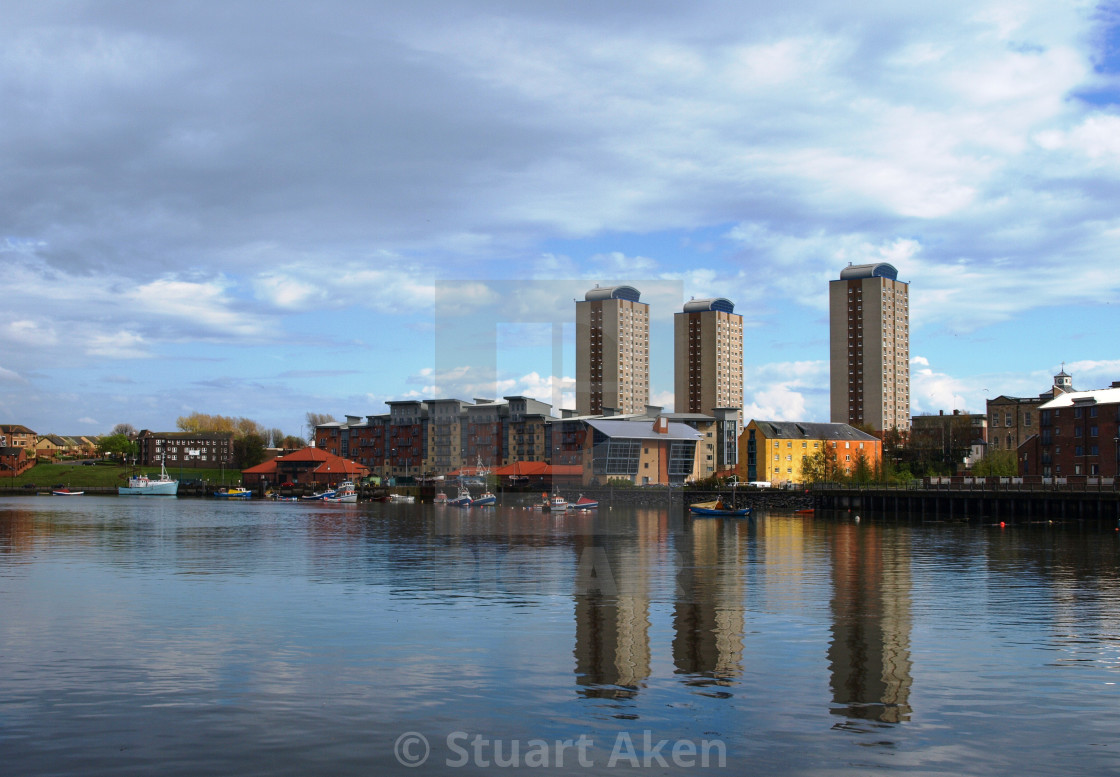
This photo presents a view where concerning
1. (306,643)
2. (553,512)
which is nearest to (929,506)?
(553,512)

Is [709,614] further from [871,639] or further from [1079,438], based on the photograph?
[1079,438]

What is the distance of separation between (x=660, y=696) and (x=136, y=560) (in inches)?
1645

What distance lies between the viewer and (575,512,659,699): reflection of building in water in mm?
22344

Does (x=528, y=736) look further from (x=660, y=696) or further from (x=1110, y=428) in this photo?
(x=1110, y=428)

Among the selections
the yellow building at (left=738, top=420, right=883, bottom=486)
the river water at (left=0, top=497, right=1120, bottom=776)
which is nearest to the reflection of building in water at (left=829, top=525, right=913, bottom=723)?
the river water at (left=0, top=497, right=1120, bottom=776)

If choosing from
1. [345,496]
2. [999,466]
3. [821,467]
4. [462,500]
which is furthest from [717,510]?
[345,496]

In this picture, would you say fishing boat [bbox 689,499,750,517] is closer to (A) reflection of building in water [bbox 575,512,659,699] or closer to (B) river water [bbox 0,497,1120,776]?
(A) reflection of building in water [bbox 575,512,659,699]

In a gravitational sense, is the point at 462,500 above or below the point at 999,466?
below

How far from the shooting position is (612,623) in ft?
99.9

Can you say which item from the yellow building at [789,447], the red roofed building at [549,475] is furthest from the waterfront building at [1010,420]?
the red roofed building at [549,475]

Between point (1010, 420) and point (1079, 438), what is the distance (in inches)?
2935

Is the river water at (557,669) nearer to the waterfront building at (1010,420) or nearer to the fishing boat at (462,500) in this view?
the fishing boat at (462,500)

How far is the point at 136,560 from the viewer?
53375 millimetres

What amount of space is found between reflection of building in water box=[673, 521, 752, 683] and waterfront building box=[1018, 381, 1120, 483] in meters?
76.2
